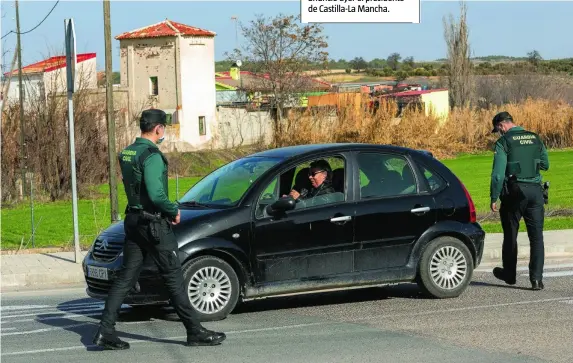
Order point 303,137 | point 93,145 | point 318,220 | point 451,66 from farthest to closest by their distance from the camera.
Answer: point 451,66 < point 303,137 < point 93,145 < point 318,220

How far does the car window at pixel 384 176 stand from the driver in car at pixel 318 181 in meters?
0.34

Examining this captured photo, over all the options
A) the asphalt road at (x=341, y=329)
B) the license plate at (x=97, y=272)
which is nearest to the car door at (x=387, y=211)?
the asphalt road at (x=341, y=329)

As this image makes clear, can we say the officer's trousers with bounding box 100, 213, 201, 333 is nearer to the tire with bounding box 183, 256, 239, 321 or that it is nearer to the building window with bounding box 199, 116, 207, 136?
the tire with bounding box 183, 256, 239, 321

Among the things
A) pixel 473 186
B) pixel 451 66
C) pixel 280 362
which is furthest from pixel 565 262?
Answer: pixel 451 66

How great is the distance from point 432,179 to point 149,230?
3768mm

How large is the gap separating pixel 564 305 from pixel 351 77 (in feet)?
415

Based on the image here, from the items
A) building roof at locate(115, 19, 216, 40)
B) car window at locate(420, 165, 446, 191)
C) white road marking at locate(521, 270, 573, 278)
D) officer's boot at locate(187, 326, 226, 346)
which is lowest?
white road marking at locate(521, 270, 573, 278)

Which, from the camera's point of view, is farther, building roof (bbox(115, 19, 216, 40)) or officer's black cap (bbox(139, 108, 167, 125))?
building roof (bbox(115, 19, 216, 40))

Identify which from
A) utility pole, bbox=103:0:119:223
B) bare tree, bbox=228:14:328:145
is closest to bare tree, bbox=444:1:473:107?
bare tree, bbox=228:14:328:145

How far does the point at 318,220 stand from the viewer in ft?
32.9

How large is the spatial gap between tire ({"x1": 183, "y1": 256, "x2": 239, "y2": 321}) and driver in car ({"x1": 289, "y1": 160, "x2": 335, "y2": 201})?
1.20 meters

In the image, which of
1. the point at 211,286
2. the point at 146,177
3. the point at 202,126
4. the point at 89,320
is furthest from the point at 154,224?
the point at 202,126

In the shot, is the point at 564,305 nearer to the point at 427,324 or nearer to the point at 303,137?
the point at 427,324

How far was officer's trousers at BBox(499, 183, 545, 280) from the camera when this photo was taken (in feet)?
36.0
